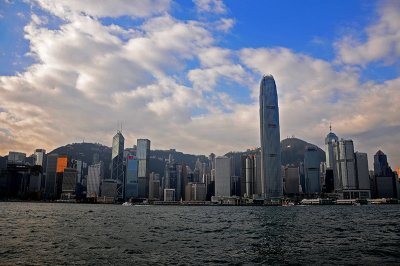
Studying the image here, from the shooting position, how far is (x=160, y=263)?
128 feet

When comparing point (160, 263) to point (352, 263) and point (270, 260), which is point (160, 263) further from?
point (352, 263)

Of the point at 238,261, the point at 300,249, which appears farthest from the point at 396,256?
the point at 238,261

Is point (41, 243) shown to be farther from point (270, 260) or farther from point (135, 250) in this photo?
point (270, 260)

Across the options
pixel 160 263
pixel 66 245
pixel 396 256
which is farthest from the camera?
pixel 66 245

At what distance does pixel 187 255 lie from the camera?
144 feet

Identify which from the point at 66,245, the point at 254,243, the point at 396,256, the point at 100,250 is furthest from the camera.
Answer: the point at 254,243

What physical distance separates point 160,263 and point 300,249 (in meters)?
19.5

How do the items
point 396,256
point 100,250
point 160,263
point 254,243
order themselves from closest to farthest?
point 160,263 → point 396,256 → point 100,250 → point 254,243

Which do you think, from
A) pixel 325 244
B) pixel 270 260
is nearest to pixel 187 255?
pixel 270 260

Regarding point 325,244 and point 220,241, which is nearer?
point 325,244

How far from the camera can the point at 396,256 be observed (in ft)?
143

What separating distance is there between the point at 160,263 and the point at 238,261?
834 cm

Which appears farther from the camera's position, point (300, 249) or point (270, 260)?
point (300, 249)

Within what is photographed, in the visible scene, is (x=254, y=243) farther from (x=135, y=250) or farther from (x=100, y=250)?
(x=100, y=250)
